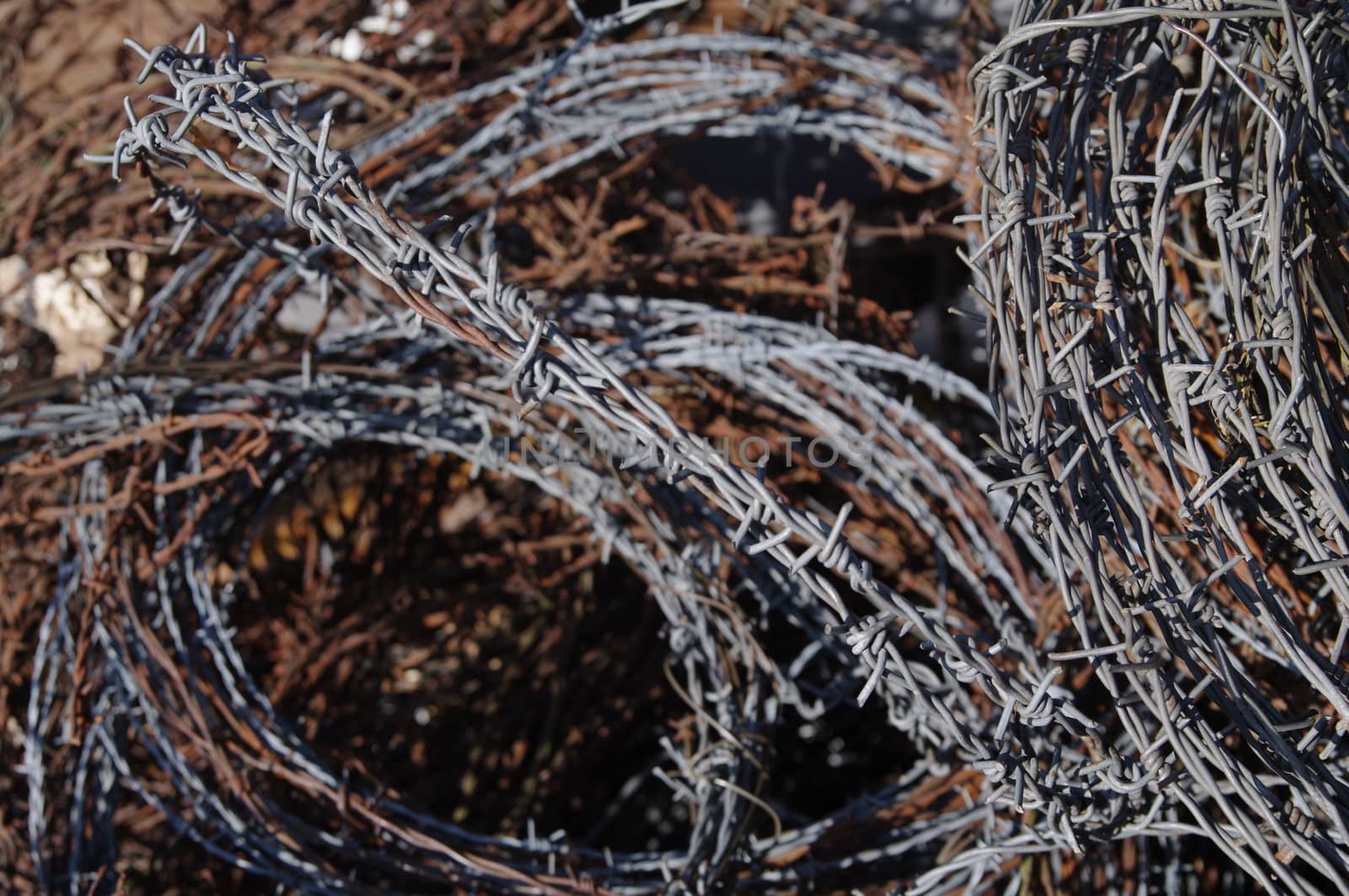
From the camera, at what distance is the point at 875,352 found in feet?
4.08

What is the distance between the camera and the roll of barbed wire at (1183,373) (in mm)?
806

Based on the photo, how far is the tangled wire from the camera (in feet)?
2.68

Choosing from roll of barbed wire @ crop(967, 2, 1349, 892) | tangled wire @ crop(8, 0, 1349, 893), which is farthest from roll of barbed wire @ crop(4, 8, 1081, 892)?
roll of barbed wire @ crop(967, 2, 1349, 892)

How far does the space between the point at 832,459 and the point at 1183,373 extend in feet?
2.07

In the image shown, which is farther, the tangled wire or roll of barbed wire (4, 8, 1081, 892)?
roll of barbed wire (4, 8, 1081, 892)

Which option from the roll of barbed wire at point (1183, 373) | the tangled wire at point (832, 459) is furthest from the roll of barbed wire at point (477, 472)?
the roll of barbed wire at point (1183, 373)

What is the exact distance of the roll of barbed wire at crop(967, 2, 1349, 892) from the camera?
2.64ft

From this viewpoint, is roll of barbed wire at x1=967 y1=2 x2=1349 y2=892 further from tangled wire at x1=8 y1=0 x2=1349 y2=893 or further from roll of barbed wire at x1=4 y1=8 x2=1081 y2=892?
roll of barbed wire at x1=4 y1=8 x2=1081 y2=892

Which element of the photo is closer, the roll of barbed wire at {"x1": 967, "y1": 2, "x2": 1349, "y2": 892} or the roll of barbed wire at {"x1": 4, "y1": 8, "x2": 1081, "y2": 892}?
the roll of barbed wire at {"x1": 967, "y1": 2, "x2": 1349, "y2": 892}

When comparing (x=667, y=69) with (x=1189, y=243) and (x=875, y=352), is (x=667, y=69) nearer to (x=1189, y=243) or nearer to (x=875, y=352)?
(x=875, y=352)

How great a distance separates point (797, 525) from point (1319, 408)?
46 cm

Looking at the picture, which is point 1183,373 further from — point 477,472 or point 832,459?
point 477,472

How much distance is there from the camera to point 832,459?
1.46m

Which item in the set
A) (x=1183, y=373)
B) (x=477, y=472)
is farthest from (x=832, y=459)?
(x=1183, y=373)
